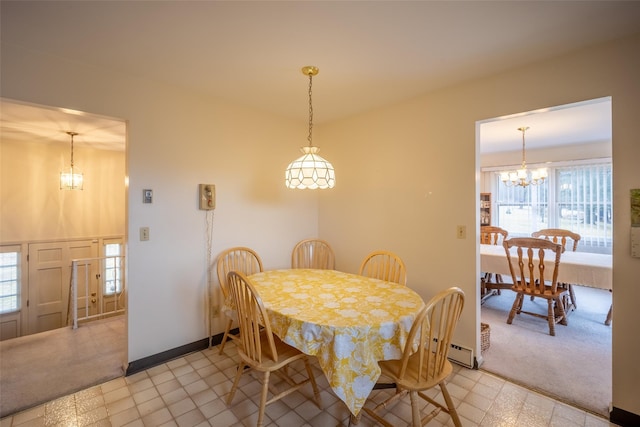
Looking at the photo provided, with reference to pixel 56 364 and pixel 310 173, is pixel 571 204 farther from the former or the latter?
pixel 56 364

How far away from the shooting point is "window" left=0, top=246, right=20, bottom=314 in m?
3.92

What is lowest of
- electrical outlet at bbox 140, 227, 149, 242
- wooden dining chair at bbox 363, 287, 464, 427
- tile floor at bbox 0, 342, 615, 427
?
tile floor at bbox 0, 342, 615, 427

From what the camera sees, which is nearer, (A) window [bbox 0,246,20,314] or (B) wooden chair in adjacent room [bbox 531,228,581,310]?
(B) wooden chair in adjacent room [bbox 531,228,581,310]

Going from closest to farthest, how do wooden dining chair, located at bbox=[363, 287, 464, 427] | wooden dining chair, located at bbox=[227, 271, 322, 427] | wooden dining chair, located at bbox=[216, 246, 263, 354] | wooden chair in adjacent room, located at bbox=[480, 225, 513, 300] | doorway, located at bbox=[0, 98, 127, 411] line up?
1. wooden dining chair, located at bbox=[363, 287, 464, 427]
2. wooden dining chair, located at bbox=[227, 271, 322, 427]
3. wooden dining chair, located at bbox=[216, 246, 263, 354]
4. doorway, located at bbox=[0, 98, 127, 411]
5. wooden chair in adjacent room, located at bbox=[480, 225, 513, 300]

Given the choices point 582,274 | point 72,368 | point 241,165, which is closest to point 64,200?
point 72,368

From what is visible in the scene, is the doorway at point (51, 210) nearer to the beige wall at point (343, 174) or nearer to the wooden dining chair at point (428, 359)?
the beige wall at point (343, 174)

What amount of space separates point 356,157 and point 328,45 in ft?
5.19

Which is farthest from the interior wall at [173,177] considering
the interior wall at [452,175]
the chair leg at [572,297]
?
the chair leg at [572,297]

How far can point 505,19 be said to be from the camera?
1625 millimetres

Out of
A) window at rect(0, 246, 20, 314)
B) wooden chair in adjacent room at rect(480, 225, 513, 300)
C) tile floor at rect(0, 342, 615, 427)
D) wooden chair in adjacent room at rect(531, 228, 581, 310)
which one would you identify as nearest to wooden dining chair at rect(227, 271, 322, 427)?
tile floor at rect(0, 342, 615, 427)

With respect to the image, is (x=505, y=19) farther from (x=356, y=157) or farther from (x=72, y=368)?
(x=72, y=368)

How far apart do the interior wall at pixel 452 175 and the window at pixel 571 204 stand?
3.64 meters

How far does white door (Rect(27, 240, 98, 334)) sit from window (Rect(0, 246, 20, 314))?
13cm

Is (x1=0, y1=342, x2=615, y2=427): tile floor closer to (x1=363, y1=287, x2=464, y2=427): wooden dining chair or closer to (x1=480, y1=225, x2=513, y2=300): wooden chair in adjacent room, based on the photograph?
(x1=363, y1=287, x2=464, y2=427): wooden dining chair
